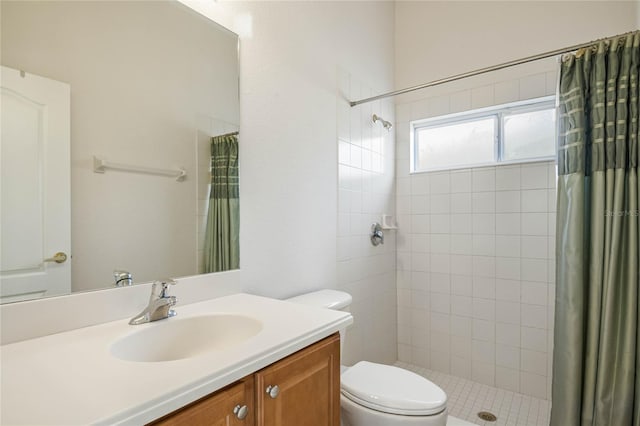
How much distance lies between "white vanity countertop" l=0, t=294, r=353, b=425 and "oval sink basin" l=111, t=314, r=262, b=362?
0.10 feet

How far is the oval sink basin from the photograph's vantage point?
0.91m

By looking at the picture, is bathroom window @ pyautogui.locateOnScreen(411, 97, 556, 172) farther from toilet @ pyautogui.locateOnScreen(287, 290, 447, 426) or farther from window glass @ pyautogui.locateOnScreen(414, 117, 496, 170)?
toilet @ pyautogui.locateOnScreen(287, 290, 447, 426)

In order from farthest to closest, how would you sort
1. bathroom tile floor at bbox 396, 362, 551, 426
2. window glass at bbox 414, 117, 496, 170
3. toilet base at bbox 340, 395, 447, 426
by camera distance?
window glass at bbox 414, 117, 496, 170 < bathroom tile floor at bbox 396, 362, 551, 426 < toilet base at bbox 340, 395, 447, 426

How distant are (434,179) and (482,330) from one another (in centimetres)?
113

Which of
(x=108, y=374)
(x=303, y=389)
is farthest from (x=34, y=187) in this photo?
(x=303, y=389)

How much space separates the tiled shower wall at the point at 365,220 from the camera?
2039mm

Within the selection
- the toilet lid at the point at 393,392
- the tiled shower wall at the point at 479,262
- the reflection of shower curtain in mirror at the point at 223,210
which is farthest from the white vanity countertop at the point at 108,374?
the tiled shower wall at the point at 479,262

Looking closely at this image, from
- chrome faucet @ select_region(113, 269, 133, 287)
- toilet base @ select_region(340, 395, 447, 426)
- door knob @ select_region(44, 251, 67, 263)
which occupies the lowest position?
toilet base @ select_region(340, 395, 447, 426)

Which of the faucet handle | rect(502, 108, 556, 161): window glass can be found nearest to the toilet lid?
the faucet handle

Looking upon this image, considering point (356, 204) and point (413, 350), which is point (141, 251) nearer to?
point (356, 204)

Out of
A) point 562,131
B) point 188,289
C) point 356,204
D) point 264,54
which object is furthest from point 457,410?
point 264,54

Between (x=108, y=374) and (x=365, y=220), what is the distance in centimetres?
179

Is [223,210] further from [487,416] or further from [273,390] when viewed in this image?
[487,416]

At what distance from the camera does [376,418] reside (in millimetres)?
1271
